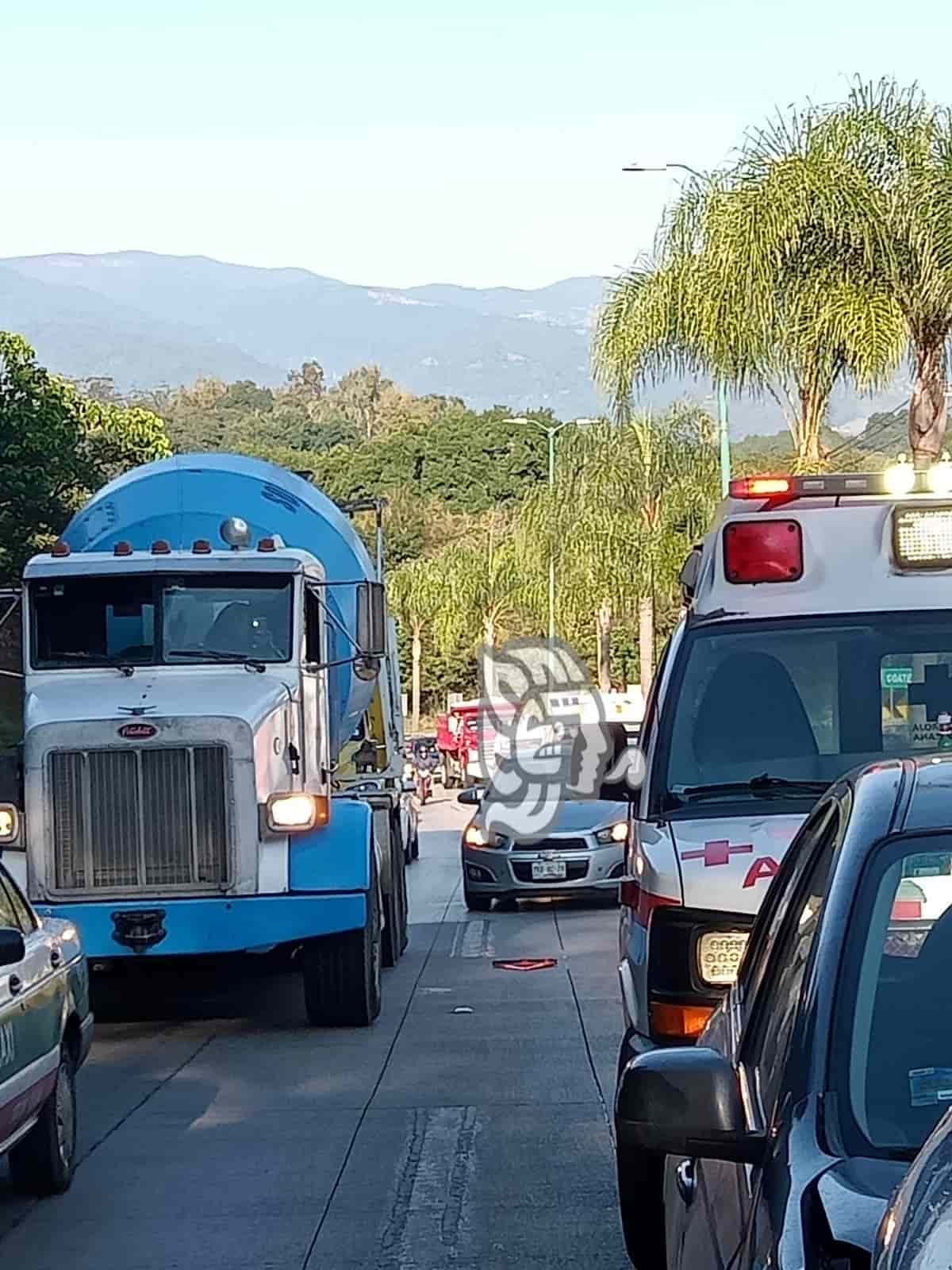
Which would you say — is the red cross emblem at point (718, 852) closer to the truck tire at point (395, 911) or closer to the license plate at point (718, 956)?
the license plate at point (718, 956)

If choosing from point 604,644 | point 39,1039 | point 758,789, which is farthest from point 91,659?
point 604,644

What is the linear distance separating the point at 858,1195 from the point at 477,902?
65.0 feet

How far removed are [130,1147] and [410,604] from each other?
196ft

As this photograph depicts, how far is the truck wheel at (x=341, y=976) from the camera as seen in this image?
519 inches

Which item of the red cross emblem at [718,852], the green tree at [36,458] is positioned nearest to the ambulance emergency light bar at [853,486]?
the red cross emblem at [718,852]

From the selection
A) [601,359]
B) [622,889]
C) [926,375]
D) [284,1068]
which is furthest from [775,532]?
[601,359]

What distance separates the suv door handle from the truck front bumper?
861 centimetres

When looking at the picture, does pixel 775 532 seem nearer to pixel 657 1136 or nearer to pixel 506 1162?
pixel 506 1162

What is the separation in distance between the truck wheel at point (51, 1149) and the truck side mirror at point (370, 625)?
19.8ft

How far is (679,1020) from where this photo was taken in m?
6.48

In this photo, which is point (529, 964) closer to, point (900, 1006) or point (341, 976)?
point (341, 976)

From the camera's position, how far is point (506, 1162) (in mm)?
8945

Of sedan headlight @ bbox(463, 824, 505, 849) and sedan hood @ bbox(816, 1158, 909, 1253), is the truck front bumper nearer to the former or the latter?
sedan headlight @ bbox(463, 824, 505, 849)

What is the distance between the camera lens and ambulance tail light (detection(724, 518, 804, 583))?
25.3 feet
